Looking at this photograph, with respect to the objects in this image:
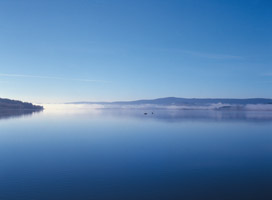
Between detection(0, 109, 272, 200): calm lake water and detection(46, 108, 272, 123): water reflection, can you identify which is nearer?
detection(0, 109, 272, 200): calm lake water

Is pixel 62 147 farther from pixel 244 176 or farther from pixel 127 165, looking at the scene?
pixel 244 176

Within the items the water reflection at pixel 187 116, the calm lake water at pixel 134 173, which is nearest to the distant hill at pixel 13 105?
the water reflection at pixel 187 116

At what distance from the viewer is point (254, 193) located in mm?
7895

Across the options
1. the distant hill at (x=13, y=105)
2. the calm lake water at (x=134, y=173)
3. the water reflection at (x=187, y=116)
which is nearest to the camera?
the calm lake water at (x=134, y=173)

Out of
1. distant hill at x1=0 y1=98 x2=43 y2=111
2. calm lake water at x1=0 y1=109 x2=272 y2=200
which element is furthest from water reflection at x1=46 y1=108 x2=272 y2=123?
distant hill at x1=0 y1=98 x2=43 y2=111

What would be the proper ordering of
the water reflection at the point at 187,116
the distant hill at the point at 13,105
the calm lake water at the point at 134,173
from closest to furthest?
1. the calm lake water at the point at 134,173
2. the water reflection at the point at 187,116
3. the distant hill at the point at 13,105

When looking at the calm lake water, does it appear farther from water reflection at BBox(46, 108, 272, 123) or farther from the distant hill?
the distant hill

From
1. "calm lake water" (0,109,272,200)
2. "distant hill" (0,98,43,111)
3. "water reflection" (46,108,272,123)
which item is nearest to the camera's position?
"calm lake water" (0,109,272,200)

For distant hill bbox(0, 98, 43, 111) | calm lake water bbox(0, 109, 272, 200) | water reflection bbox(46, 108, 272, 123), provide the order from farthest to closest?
distant hill bbox(0, 98, 43, 111) → water reflection bbox(46, 108, 272, 123) → calm lake water bbox(0, 109, 272, 200)

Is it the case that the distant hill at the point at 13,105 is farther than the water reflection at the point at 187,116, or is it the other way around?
the distant hill at the point at 13,105

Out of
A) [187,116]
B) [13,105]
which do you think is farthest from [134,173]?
[13,105]

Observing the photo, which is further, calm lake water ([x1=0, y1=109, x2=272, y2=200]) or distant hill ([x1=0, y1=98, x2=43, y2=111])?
distant hill ([x1=0, y1=98, x2=43, y2=111])

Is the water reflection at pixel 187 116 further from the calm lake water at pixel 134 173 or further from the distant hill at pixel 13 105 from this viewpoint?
the distant hill at pixel 13 105

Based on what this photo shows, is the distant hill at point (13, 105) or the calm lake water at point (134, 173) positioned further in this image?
the distant hill at point (13, 105)
